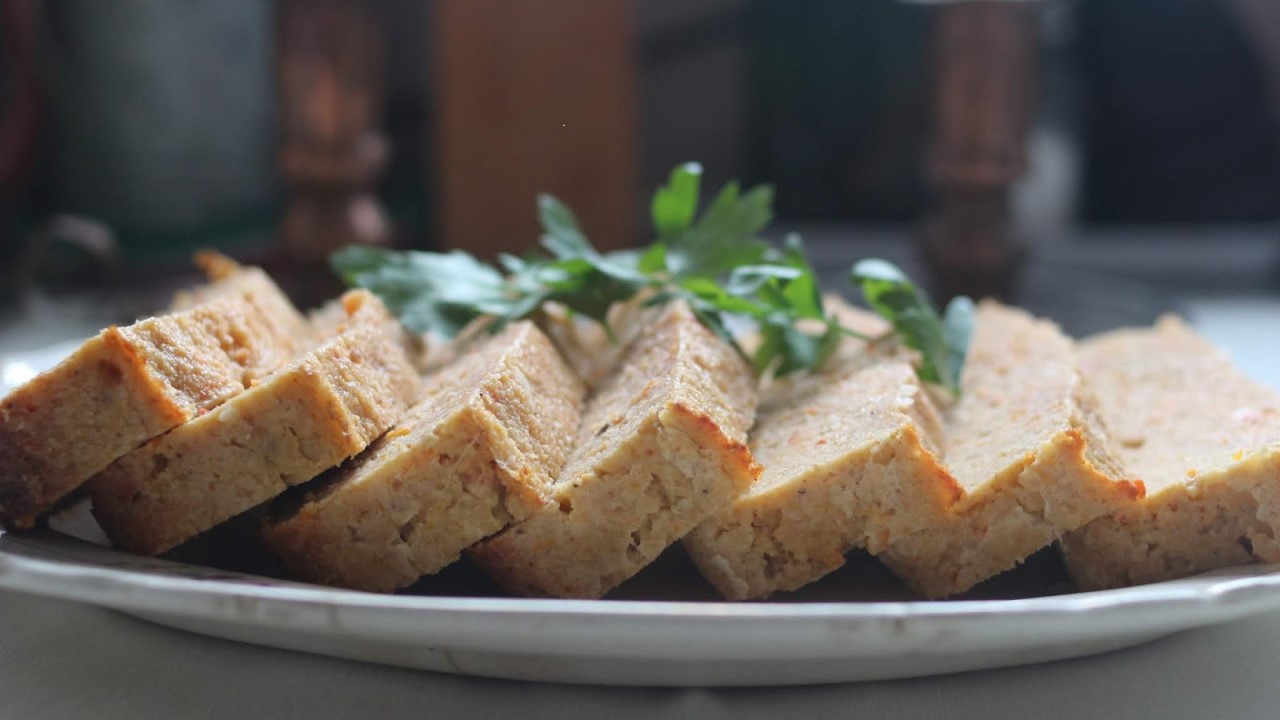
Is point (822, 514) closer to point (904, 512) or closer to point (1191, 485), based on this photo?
point (904, 512)

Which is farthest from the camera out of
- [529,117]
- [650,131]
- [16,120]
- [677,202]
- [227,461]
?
[650,131]

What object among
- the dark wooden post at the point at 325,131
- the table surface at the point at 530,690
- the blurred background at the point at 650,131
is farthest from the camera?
the blurred background at the point at 650,131

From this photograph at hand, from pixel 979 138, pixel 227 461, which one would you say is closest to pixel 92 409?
pixel 227 461

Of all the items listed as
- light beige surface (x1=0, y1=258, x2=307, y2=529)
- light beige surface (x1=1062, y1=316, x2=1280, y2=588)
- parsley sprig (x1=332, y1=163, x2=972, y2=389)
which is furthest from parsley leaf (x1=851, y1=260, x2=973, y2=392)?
light beige surface (x1=0, y1=258, x2=307, y2=529)

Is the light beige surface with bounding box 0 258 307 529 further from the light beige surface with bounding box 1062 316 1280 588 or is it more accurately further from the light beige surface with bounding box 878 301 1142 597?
the light beige surface with bounding box 1062 316 1280 588

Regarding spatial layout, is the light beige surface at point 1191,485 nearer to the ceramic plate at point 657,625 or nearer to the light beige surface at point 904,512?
the light beige surface at point 904,512

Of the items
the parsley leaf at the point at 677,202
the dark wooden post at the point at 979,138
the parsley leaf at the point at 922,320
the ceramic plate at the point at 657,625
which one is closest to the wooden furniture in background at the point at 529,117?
the dark wooden post at the point at 979,138
